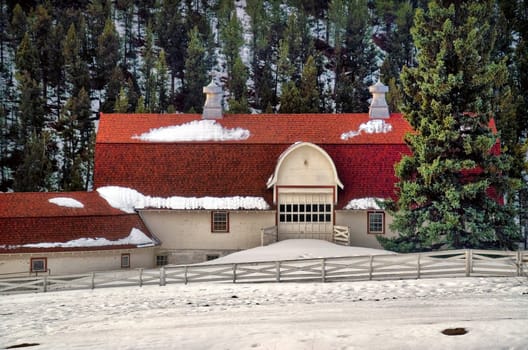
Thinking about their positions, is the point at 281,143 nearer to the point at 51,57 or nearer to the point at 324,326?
the point at 324,326

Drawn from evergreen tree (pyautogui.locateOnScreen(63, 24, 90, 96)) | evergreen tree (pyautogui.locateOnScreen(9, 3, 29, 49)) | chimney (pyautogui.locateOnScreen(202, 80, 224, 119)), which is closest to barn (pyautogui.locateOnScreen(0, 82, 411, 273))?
chimney (pyautogui.locateOnScreen(202, 80, 224, 119))

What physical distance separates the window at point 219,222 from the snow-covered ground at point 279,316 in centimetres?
998

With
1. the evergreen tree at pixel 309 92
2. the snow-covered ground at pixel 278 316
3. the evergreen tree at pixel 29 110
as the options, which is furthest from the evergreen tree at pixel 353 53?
the snow-covered ground at pixel 278 316

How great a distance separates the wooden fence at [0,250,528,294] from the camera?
28.2m

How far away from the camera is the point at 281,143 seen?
4056cm

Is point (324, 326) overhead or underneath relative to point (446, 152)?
underneath

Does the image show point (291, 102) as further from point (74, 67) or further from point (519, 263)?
point (519, 263)

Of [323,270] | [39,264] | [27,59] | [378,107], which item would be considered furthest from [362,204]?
[27,59]

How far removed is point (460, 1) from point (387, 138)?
1001 cm

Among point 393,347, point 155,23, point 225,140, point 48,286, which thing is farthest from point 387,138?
point 155,23

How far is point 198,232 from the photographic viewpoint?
39.2 m

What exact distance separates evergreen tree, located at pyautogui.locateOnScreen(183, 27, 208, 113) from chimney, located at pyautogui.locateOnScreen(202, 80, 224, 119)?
30.2 metres

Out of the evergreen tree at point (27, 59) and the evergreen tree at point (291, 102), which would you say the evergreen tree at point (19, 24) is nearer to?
the evergreen tree at point (27, 59)

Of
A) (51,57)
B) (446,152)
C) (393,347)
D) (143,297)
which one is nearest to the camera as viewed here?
(393,347)
